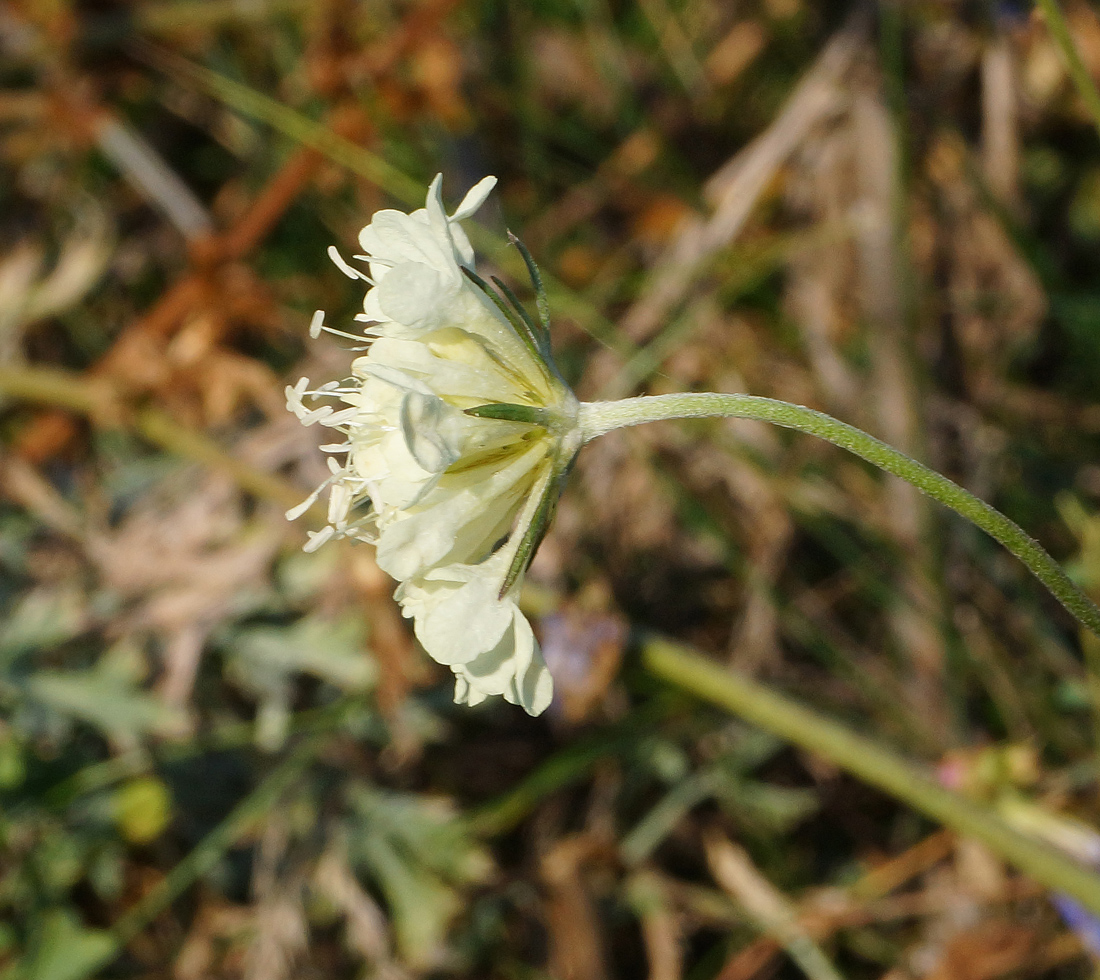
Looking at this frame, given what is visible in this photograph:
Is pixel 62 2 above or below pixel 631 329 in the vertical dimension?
above

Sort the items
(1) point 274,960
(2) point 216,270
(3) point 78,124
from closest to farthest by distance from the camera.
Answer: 1. (1) point 274,960
2. (2) point 216,270
3. (3) point 78,124

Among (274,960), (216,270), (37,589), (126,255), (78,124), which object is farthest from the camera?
(126,255)

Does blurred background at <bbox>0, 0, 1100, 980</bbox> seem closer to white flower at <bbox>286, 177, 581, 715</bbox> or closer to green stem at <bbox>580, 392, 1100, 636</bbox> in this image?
white flower at <bbox>286, 177, 581, 715</bbox>

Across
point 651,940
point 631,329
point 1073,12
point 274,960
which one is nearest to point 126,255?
point 631,329

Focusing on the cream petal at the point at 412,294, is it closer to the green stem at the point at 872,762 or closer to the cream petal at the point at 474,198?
the cream petal at the point at 474,198

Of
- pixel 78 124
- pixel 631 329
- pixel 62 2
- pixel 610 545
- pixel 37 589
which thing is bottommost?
pixel 610 545

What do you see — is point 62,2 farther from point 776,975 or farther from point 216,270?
point 776,975

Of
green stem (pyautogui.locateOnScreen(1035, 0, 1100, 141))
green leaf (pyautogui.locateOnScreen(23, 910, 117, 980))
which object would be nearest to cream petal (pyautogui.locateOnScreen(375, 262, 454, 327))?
green stem (pyautogui.locateOnScreen(1035, 0, 1100, 141))
